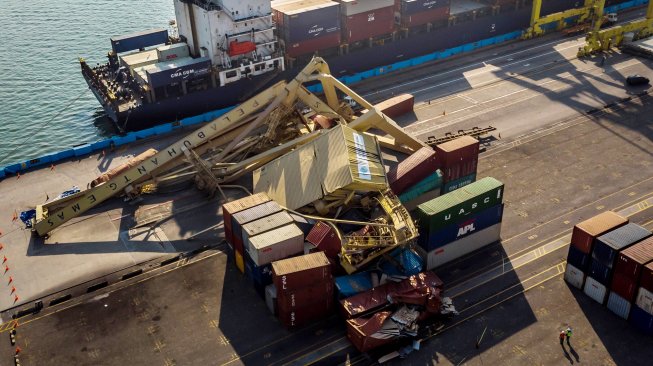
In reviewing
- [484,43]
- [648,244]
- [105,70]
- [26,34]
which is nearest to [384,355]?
[648,244]

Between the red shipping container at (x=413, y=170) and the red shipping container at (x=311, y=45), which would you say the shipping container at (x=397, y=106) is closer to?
the red shipping container at (x=311, y=45)

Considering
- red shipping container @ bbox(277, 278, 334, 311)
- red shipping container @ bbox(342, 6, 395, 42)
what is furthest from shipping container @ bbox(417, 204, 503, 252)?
red shipping container @ bbox(342, 6, 395, 42)

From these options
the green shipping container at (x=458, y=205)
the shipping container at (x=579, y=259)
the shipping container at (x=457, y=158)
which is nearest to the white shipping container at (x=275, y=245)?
the green shipping container at (x=458, y=205)

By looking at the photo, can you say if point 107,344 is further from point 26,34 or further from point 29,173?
point 26,34

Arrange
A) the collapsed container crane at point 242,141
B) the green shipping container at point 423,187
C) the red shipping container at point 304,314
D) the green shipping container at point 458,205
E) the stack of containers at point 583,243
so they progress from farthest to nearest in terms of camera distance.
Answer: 1. the collapsed container crane at point 242,141
2. the green shipping container at point 423,187
3. the green shipping container at point 458,205
4. the stack of containers at point 583,243
5. the red shipping container at point 304,314

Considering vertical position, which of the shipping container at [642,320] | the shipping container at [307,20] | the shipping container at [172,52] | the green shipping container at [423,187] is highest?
the shipping container at [307,20]

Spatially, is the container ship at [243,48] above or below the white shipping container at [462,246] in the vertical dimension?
above

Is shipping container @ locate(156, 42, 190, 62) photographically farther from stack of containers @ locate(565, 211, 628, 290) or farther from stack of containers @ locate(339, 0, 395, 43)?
stack of containers @ locate(565, 211, 628, 290)

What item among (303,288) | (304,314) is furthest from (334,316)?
(303,288)
